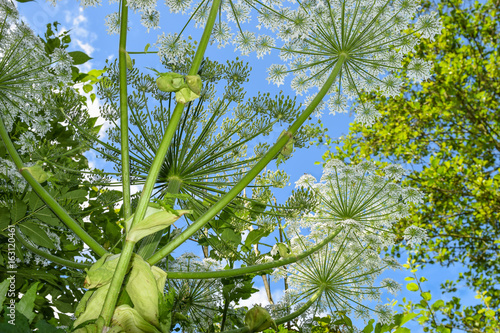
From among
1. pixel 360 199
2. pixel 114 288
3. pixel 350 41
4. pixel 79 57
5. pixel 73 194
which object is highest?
pixel 350 41

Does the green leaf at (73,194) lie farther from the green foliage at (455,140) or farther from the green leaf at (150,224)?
the green foliage at (455,140)

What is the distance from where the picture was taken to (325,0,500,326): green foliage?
22.4 ft

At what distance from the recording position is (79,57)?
262cm

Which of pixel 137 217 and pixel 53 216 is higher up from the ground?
pixel 53 216

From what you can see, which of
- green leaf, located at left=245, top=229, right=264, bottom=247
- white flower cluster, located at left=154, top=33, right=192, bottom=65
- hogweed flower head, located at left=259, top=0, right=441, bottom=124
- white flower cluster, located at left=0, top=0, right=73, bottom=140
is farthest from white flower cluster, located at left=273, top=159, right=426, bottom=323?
white flower cluster, located at left=0, top=0, right=73, bottom=140

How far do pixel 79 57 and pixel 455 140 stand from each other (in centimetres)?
678

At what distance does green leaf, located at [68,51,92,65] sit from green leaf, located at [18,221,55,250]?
1.33 metres

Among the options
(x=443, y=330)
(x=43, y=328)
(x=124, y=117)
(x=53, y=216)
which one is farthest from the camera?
(x=443, y=330)

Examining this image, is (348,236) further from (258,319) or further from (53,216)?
(53,216)

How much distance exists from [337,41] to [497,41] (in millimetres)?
7519

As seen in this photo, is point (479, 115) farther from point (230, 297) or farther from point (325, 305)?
point (230, 297)

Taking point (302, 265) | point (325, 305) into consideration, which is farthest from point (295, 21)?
point (325, 305)

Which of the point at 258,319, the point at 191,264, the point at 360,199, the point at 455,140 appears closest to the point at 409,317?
the point at 258,319

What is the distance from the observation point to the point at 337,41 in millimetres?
2361
